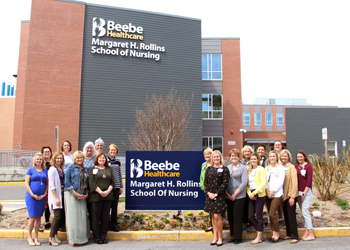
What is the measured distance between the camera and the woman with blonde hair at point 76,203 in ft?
19.0

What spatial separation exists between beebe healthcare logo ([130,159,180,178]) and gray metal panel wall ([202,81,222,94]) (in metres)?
21.8

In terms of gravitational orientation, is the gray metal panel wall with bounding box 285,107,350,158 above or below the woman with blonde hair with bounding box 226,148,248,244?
above

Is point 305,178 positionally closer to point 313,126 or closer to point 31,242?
point 31,242

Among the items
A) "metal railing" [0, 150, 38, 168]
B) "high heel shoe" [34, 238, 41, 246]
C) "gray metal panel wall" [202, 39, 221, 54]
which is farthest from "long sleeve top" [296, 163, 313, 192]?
"gray metal panel wall" [202, 39, 221, 54]

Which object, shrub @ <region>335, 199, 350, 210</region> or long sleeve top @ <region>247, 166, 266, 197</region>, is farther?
shrub @ <region>335, 199, 350, 210</region>

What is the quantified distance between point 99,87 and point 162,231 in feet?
59.7

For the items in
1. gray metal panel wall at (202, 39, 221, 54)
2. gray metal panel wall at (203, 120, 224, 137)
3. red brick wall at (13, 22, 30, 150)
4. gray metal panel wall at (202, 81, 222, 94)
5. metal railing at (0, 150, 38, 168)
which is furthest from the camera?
gray metal panel wall at (202, 39, 221, 54)

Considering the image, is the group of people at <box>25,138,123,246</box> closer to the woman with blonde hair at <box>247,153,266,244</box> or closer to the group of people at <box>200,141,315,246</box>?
the group of people at <box>200,141,315,246</box>

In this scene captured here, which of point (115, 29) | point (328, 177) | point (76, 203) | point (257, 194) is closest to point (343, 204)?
point (328, 177)

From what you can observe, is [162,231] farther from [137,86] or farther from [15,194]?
[137,86]

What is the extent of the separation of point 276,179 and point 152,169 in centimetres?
310

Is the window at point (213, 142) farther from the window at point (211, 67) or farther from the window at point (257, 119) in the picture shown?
the window at point (257, 119)

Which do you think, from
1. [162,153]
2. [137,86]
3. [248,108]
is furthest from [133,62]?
[248,108]

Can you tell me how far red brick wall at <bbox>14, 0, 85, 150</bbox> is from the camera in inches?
848
